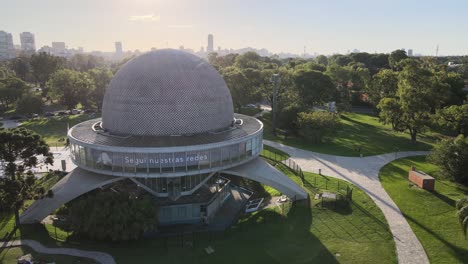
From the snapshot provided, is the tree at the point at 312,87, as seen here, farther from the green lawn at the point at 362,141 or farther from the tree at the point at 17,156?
the tree at the point at 17,156

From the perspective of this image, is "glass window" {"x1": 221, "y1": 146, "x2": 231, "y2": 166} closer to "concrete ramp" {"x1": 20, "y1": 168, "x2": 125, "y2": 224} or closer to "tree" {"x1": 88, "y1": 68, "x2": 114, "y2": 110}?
"concrete ramp" {"x1": 20, "y1": 168, "x2": 125, "y2": 224}

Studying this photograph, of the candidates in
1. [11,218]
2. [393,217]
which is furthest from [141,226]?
[393,217]

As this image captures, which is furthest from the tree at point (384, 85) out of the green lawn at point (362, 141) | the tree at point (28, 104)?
the tree at point (28, 104)

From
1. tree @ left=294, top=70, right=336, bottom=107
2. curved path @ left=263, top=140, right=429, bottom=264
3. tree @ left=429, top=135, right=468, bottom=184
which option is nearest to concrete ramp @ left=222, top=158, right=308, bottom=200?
curved path @ left=263, top=140, right=429, bottom=264

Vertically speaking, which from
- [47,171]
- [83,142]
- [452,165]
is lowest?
[47,171]

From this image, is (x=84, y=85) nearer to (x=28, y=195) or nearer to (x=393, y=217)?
(x=28, y=195)
